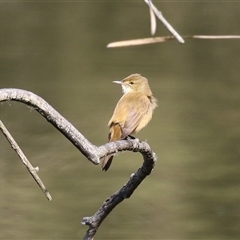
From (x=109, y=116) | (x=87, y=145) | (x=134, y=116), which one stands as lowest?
(x=87, y=145)

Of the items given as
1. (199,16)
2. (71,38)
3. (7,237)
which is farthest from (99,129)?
(199,16)

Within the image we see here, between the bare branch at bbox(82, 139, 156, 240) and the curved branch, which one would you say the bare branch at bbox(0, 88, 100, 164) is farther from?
the bare branch at bbox(82, 139, 156, 240)

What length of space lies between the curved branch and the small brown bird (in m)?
0.77

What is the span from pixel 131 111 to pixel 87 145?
211 centimetres

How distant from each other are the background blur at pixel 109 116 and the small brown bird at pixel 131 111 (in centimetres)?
238

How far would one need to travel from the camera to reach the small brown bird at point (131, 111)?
3912mm

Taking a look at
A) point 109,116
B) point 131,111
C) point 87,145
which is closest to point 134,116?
point 131,111

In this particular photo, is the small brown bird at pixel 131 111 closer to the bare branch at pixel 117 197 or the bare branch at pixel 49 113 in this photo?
the bare branch at pixel 117 197

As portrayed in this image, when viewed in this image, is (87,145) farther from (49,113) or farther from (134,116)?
(134,116)

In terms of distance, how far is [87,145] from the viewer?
2051mm

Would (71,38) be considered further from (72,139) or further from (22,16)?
(72,139)

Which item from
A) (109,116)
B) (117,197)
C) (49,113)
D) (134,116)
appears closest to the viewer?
(49,113)

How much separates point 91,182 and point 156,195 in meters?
0.70

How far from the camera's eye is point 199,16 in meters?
16.7
